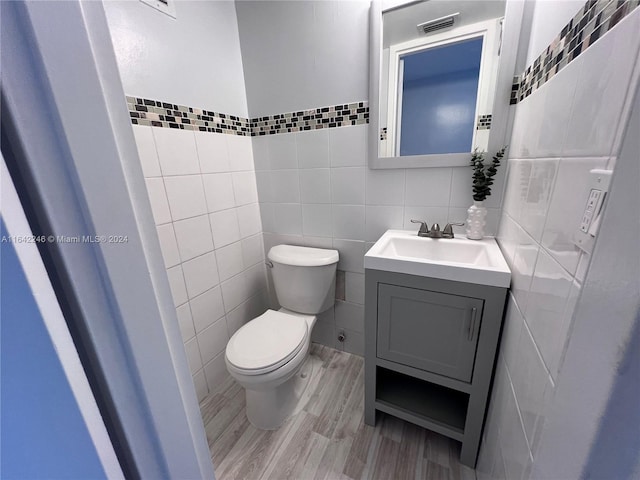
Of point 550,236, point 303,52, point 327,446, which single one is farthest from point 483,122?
point 327,446

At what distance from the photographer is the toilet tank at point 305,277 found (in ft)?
4.64

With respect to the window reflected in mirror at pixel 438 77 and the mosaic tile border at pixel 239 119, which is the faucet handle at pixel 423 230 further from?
the mosaic tile border at pixel 239 119

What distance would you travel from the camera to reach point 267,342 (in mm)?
1219

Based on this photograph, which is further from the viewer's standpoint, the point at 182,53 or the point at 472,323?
the point at 182,53

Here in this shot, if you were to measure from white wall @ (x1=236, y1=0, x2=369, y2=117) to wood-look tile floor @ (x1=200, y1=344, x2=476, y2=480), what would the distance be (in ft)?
5.20

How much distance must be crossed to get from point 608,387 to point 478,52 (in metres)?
1.25

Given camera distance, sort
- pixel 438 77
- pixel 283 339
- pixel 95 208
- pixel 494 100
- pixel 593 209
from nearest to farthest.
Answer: pixel 95 208 < pixel 593 209 < pixel 494 100 < pixel 438 77 < pixel 283 339

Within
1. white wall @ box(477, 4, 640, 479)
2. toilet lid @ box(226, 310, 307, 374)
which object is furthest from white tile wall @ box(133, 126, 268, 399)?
white wall @ box(477, 4, 640, 479)

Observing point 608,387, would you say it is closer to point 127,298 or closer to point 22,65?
point 127,298

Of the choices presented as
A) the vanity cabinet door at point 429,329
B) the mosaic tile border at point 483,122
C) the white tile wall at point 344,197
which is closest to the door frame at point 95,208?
the vanity cabinet door at point 429,329

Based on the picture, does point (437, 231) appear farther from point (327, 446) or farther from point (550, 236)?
point (327, 446)

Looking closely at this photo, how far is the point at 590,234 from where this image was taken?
426 mm

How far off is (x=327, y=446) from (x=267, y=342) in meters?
0.53

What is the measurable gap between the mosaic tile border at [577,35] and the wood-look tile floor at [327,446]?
1.44m
